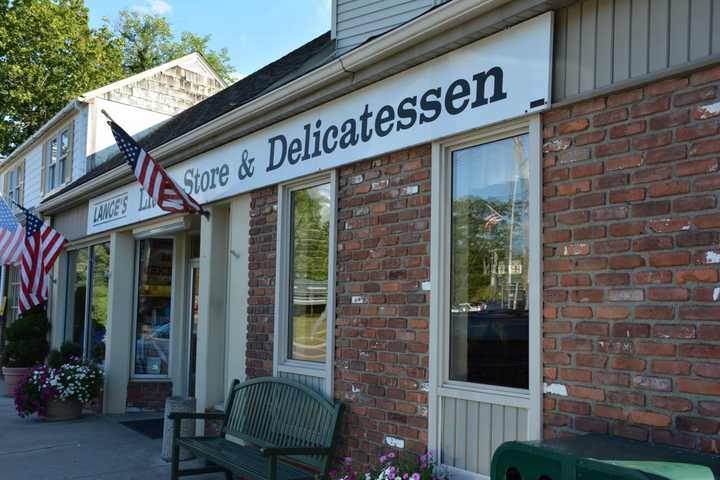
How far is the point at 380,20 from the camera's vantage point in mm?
6867

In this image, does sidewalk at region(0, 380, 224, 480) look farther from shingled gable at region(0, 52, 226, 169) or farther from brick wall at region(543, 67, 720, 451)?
shingled gable at region(0, 52, 226, 169)

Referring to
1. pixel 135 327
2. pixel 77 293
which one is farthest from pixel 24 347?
pixel 135 327

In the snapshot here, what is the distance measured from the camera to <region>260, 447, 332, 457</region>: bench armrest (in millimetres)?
4809

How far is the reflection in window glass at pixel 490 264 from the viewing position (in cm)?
434

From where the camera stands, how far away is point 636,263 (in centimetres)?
358

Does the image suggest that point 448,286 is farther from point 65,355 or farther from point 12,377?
point 12,377

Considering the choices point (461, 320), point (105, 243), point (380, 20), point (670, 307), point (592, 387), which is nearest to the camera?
point (670, 307)

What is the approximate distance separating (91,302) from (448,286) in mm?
9127

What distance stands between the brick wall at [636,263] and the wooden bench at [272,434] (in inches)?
79.9

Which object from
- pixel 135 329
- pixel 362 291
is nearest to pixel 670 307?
pixel 362 291

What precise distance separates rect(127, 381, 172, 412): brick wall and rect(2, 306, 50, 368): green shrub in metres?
3.23

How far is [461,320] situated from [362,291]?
1.04 meters

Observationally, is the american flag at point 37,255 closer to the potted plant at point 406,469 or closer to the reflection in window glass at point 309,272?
the reflection in window glass at point 309,272

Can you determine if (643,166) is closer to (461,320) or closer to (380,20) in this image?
(461,320)
